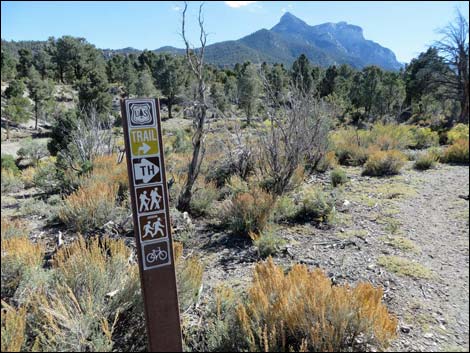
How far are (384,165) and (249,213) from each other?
550 cm

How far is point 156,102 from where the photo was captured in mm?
2576

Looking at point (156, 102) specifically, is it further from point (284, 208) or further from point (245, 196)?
point (284, 208)

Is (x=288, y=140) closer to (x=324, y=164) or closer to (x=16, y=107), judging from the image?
(x=324, y=164)

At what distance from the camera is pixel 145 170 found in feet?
8.32

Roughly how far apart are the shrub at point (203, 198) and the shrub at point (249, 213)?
3.12 feet

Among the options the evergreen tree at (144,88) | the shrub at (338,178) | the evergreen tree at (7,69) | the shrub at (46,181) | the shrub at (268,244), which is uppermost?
the evergreen tree at (7,69)

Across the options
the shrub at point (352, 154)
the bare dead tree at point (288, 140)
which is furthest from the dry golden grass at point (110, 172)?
the shrub at point (352, 154)

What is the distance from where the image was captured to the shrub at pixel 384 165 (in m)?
Answer: 9.27

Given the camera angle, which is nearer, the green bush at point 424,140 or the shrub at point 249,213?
the shrub at point 249,213

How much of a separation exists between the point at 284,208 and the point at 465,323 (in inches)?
132

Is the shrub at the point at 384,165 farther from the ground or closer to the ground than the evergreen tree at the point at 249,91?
closer to the ground

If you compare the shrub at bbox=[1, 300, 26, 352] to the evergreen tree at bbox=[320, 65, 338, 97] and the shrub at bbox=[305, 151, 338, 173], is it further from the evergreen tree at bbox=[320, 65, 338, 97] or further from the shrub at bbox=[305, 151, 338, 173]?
the evergreen tree at bbox=[320, 65, 338, 97]

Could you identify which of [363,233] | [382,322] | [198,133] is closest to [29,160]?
[198,133]

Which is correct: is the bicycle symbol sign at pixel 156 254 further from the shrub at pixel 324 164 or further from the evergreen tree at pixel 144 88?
the evergreen tree at pixel 144 88
